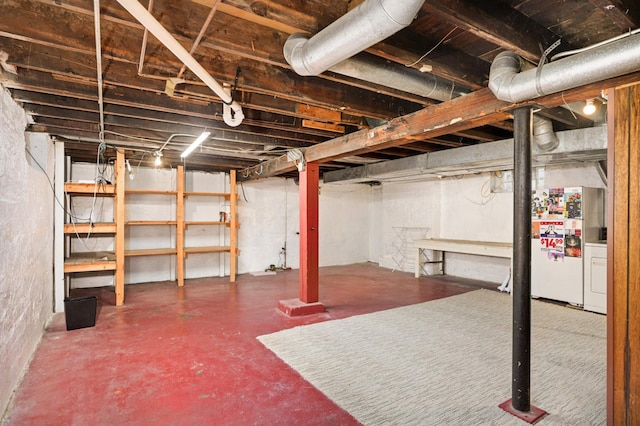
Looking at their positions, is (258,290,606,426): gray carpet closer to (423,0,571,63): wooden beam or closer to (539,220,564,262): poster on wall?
(539,220,564,262): poster on wall

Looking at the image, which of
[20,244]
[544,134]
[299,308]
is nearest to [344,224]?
[299,308]

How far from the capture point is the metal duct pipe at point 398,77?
193 centimetres

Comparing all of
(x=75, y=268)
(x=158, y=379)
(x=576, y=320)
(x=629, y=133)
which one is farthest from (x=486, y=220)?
(x=75, y=268)

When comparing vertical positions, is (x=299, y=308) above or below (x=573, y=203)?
below

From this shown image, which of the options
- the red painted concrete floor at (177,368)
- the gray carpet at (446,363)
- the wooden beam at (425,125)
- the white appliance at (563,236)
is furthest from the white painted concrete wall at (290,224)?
the white appliance at (563,236)

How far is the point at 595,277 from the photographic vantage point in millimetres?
4254

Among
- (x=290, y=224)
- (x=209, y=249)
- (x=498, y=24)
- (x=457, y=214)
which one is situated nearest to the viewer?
(x=498, y=24)

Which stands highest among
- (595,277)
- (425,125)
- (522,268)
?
(425,125)

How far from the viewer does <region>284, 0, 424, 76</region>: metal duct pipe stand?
1278 millimetres

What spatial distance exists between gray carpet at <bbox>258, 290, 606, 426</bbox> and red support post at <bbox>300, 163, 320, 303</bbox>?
0.59 m

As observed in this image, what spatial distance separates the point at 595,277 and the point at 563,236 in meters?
0.60

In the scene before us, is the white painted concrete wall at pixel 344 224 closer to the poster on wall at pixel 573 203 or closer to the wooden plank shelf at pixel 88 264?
the wooden plank shelf at pixel 88 264

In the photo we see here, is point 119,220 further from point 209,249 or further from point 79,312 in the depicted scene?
point 209,249

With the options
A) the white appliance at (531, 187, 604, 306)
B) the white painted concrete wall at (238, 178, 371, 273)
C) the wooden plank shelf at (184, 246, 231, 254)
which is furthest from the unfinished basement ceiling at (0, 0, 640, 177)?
the white painted concrete wall at (238, 178, 371, 273)
